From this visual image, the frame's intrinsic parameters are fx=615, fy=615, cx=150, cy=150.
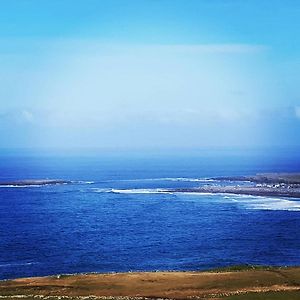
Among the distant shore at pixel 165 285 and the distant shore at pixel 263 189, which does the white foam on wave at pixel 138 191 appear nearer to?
the distant shore at pixel 263 189

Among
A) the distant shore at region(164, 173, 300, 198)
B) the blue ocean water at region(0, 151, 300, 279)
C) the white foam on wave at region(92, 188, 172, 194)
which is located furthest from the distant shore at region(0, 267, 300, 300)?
the white foam on wave at region(92, 188, 172, 194)

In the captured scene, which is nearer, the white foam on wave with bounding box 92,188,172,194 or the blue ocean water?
the blue ocean water

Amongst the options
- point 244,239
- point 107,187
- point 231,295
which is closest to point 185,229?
point 244,239

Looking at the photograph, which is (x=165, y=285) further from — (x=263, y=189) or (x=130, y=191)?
(x=263, y=189)

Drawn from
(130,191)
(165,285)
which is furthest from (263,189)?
(165,285)

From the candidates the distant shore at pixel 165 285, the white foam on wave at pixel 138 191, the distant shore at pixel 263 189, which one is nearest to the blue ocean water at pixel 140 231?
Answer: the white foam on wave at pixel 138 191

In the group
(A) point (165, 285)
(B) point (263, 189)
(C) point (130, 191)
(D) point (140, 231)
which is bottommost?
(A) point (165, 285)

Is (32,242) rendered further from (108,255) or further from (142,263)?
(142,263)

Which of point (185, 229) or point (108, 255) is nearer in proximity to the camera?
point (108, 255)

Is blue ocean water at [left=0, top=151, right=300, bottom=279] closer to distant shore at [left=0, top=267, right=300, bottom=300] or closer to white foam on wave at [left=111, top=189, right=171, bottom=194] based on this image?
white foam on wave at [left=111, top=189, right=171, bottom=194]
